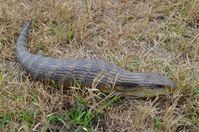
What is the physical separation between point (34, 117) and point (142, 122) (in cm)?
132

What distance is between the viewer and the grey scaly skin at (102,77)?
339cm

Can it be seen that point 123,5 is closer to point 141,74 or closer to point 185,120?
point 141,74

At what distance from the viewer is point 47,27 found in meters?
4.38

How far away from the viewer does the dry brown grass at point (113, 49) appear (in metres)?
3.24

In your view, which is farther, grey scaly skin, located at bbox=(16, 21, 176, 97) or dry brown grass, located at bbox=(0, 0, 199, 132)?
grey scaly skin, located at bbox=(16, 21, 176, 97)

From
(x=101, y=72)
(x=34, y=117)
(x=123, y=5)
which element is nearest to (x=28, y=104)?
(x=34, y=117)

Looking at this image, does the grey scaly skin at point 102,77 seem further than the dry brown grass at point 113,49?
Yes

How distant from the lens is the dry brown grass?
3244 mm

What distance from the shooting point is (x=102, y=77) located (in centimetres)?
344

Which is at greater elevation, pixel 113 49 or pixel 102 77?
pixel 113 49

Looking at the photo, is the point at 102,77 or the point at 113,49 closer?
the point at 102,77

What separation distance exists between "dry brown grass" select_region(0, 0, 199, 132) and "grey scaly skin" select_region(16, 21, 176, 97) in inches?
5.5

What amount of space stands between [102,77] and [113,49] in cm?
85

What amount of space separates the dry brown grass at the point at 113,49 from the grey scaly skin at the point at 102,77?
5.5 inches
